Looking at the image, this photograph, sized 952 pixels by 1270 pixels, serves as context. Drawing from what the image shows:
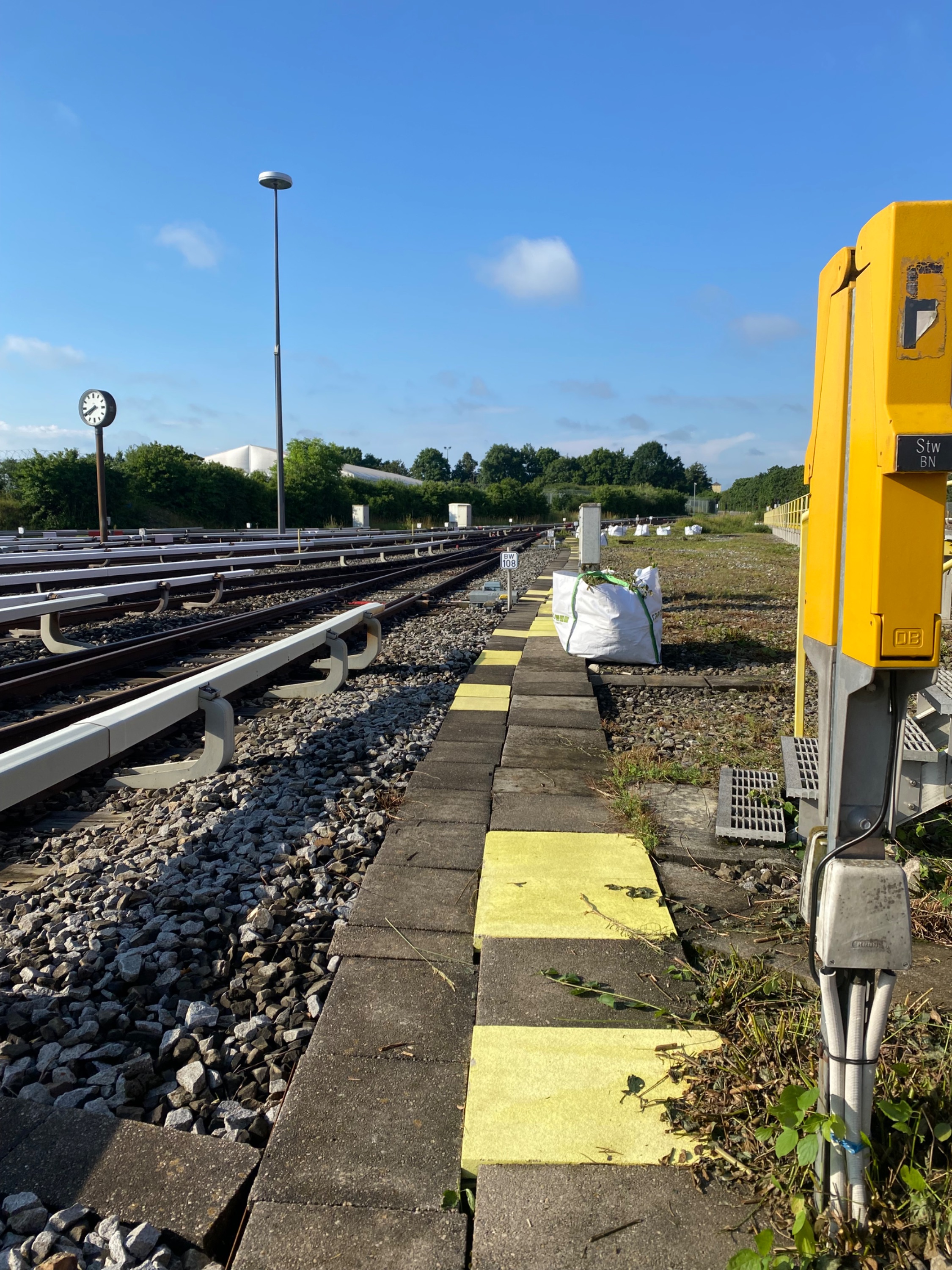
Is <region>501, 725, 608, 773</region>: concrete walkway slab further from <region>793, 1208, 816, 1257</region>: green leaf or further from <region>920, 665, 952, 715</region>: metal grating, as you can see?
<region>793, 1208, 816, 1257</region>: green leaf

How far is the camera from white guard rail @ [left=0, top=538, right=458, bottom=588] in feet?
41.7

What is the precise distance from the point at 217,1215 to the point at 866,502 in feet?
6.64

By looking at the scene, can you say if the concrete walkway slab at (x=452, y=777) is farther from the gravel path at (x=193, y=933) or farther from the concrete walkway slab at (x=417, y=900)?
the concrete walkway slab at (x=417, y=900)

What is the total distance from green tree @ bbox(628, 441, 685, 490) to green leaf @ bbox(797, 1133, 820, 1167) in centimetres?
15844

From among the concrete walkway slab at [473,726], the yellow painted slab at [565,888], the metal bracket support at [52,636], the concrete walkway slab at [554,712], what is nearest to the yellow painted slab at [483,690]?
the concrete walkway slab at [554,712]

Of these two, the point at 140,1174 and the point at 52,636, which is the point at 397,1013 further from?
the point at 52,636

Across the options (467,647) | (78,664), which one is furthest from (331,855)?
(467,647)

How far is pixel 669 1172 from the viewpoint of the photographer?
195 cm

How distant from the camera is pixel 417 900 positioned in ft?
11.2

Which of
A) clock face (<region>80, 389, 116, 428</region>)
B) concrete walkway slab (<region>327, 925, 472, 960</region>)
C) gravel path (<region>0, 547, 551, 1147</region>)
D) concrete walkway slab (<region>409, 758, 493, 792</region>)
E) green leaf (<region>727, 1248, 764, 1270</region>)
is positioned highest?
clock face (<region>80, 389, 116, 428</region>)

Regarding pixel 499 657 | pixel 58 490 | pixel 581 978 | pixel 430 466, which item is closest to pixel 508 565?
pixel 499 657

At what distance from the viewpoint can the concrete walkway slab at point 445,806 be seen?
14.3 ft

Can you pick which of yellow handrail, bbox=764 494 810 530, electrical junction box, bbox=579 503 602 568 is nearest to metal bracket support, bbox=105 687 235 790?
electrical junction box, bbox=579 503 602 568

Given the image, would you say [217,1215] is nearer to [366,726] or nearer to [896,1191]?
[896,1191]
